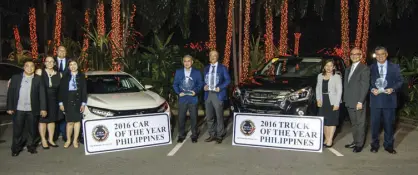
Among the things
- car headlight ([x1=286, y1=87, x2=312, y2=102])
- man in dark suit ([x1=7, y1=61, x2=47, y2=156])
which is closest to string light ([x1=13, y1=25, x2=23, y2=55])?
man in dark suit ([x1=7, y1=61, x2=47, y2=156])

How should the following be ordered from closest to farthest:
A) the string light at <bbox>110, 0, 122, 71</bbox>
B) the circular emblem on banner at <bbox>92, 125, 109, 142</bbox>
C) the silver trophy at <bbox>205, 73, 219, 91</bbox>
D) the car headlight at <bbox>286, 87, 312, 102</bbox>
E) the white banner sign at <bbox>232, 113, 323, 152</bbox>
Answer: the circular emblem on banner at <bbox>92, 125, 109, 142</bbox> → the white banner sign at <bbox>232, 113, 323, 152</bbox> → the silver trophy at <bbox>205, 73, 219, 91</bbox> → the car headlight at <bbox>286, 87, 312, 102</bbox> → the string light at <bbox>110, 0, 122, 71</bbox>

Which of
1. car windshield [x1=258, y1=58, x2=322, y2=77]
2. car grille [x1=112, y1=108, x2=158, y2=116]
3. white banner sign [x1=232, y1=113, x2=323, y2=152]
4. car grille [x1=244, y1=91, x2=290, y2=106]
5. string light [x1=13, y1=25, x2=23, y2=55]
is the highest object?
string light [x1=13, y1=25, x2=23, y2=55]

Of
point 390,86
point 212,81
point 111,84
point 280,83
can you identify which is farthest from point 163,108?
point 390,86

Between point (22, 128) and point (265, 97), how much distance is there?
14.6 feet

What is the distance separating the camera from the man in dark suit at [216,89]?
916cm

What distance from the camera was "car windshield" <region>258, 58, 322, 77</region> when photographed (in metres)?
10.9

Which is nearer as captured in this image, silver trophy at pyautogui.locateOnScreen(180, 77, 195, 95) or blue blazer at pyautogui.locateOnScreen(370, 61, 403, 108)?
blue blazer at pyautogui.locateOnScreen(370, 61, 403, 108)

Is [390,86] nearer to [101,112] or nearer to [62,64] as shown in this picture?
[101,112]

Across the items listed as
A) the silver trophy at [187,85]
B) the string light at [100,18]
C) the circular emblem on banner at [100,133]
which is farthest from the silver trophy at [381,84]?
the string light at [100,18]

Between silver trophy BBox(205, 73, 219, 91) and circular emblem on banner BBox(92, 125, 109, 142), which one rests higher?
silver trophy BBox(205, 73, 219, 91)

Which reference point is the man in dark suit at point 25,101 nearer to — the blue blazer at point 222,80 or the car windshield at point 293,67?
the blue blazer at point 222,80

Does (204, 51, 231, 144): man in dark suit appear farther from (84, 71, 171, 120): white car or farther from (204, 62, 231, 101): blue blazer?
(84, 71, 171, 120): white car

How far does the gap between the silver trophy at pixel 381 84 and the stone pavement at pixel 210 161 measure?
3.48ft

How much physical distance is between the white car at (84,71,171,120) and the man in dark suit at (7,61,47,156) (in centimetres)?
93
